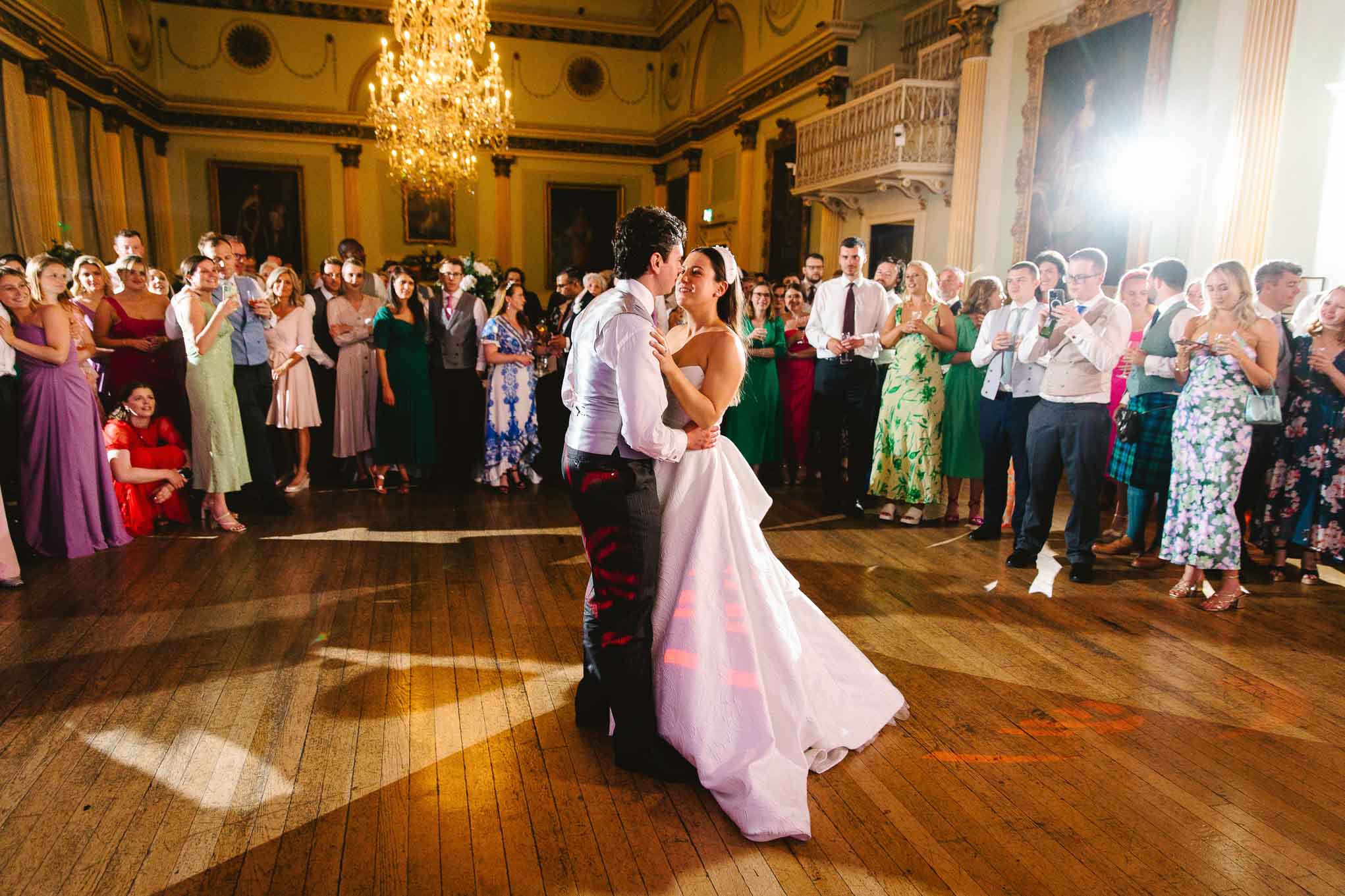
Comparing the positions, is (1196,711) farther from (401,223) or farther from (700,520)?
(401,223)

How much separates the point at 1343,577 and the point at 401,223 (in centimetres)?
1602

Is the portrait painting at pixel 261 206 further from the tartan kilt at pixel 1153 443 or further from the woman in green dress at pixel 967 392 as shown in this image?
the tartan kilt at pixel 1153 443

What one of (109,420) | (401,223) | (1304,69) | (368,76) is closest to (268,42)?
(368,76)

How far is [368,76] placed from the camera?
53.8ft

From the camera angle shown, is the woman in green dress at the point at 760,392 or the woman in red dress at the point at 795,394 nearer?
the woman in green dress at the point at 760,392

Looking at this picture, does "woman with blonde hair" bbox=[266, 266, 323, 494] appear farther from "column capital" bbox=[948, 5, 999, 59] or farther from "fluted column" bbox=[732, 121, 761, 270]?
"fluted column" bbox=[732, 121, 761, 270]

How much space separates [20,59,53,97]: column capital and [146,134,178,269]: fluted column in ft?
15.6

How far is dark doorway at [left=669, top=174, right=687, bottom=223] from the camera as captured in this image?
1680 centimetres

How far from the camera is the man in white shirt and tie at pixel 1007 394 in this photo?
4859 millimetres

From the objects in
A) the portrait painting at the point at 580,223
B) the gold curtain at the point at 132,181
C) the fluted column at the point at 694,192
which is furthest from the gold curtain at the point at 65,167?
the fluted column at the point at 694,192

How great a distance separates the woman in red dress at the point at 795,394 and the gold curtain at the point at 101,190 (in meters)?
10.4

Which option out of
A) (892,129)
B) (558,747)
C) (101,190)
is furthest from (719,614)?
(101,190)

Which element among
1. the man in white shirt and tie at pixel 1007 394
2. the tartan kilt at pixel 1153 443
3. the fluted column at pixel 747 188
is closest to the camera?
the tartan kilt at pixel 1153 443

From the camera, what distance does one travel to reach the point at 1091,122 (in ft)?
24.9
